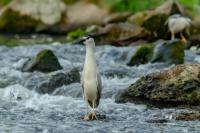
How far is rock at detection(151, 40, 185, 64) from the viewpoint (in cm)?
1909

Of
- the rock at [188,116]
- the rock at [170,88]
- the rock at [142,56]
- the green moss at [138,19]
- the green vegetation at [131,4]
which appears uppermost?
the green vegetation at [131,4]

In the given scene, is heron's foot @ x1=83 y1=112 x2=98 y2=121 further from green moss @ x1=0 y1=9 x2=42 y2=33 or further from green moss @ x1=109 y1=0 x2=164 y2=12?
green moss @ x1=109 y1=0 x2=164 y2=12

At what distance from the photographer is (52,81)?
52.1 feet

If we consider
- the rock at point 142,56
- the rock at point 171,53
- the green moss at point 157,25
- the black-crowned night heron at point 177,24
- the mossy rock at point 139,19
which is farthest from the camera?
the mossy rock at point 139,19

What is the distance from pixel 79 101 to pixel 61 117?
6.95 feet

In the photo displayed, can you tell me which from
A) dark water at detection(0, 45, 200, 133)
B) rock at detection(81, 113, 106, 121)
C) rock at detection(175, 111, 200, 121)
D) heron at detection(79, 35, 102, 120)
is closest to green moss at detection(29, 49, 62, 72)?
dark water at detection(0, 45, 200, 133)

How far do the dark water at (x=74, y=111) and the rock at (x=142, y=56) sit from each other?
55 centimetres

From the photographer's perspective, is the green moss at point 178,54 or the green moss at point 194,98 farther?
the green moss at point 178,54

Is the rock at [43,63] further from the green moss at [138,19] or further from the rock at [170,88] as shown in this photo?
the green moss at [138,19]

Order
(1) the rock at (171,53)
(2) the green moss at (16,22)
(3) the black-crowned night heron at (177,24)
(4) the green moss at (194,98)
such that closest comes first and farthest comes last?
(4) the green moss at (194,98)
(1) the rock at (171,53)
(3) the black-crowned night heron at (177,24)
(2) the green moss at (16,22)

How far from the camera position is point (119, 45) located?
2539cm

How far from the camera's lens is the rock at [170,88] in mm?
13169

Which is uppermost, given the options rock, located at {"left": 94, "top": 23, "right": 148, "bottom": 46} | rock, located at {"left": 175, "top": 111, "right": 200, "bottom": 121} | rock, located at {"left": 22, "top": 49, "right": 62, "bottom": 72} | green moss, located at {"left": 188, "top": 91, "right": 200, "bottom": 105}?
rock, located at {"left": 94, "top": 23, "right": 148, "bottom": 46}

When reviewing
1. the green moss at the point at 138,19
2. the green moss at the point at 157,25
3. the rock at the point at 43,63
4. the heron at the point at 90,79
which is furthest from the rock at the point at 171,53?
the green moss at the point at 138,19
